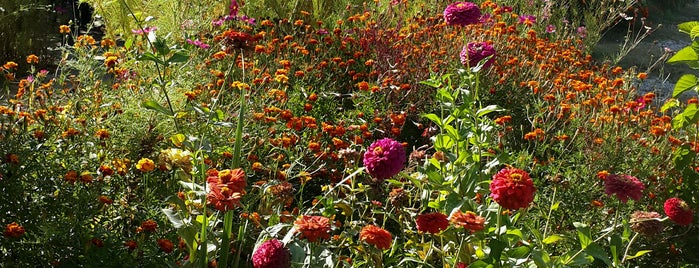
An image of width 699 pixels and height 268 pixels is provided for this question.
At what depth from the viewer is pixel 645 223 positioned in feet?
6.81

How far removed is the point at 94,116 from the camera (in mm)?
2896

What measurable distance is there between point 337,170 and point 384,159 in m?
1.15

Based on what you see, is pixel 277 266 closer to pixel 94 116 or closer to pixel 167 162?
pixel 167 162

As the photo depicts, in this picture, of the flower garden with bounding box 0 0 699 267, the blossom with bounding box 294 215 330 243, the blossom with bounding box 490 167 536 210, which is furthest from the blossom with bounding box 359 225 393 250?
the blossom with bounding box 490 167 536 210

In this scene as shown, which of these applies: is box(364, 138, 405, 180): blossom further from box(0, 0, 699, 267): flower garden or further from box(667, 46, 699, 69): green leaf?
box(667, 46, 699, 69): green leaf

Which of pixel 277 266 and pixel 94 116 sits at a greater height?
pixel 277 266

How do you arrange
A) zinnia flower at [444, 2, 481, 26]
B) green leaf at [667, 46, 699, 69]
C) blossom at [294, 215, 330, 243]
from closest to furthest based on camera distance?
blossom at [294, 215, 330, 243]
zinnia flower at [444, 2, 481, 26]
green leaf at [667, 46, 699, 69]

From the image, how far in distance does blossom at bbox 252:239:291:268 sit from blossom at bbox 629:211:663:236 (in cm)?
93

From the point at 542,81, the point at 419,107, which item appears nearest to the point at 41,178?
the point at 419,107

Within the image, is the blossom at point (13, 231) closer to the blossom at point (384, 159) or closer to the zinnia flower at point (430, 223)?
the blossom at point (384, 159)

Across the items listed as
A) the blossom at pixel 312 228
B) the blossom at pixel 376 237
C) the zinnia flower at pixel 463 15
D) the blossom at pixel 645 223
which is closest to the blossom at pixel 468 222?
the blossom at pixel 376 237

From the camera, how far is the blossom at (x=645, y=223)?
2.01 metres

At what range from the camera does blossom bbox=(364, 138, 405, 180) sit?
6.07 ft

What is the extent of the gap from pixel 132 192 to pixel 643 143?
1992 mm
